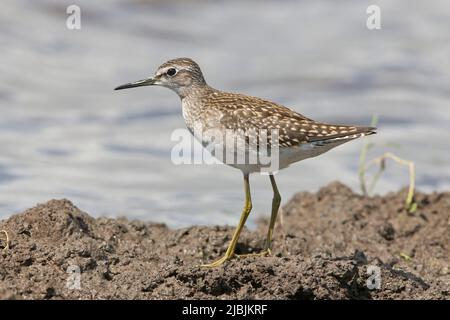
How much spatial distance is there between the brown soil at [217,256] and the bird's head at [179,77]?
142 centimetres

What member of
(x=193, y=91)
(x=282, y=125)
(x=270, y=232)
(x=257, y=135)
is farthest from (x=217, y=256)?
(x=193, y=91)

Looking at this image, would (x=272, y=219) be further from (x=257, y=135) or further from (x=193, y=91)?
(x=193, y=91)

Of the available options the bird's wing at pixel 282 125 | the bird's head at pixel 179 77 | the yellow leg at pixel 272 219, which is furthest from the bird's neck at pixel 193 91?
the yellow leg at pixel 272 219

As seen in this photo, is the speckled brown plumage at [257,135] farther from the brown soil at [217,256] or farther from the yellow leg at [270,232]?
the brown soil at [217,256]

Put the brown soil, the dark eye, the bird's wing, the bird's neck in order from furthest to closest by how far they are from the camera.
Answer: the dark eye → the bird's neck → the bird's wing → the brown soil

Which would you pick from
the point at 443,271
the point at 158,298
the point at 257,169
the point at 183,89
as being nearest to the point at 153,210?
the point at 183,89

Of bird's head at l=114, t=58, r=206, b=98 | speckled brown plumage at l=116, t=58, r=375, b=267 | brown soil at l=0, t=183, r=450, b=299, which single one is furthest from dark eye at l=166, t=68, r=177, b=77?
brown soil at l=0, t=183, r=450, b=299

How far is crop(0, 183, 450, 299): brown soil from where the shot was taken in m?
6.12

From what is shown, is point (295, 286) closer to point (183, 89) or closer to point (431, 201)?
point (183, 89)

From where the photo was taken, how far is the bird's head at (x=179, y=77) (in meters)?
8.69

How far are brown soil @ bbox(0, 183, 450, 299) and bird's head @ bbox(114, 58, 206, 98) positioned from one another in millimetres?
1423

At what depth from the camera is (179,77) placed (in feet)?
28.7

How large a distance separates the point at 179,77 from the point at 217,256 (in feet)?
6.33

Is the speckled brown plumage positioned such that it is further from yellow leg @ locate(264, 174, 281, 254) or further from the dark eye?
the dark eye
